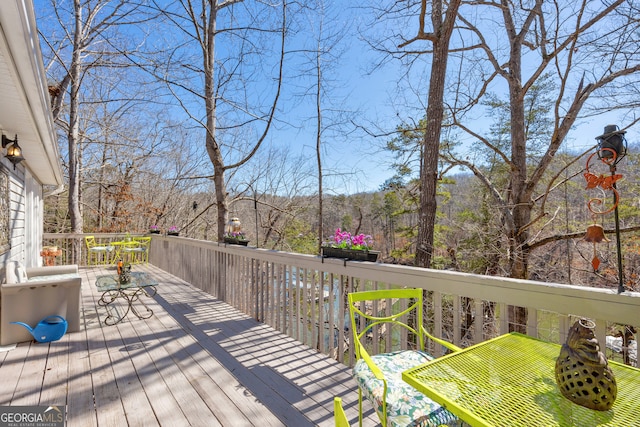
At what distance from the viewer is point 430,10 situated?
4.86 m

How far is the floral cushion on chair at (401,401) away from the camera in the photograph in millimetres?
1286

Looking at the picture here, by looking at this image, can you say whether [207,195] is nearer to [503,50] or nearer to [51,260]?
[51,260]

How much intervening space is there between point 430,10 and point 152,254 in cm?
813

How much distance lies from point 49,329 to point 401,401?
143 inches

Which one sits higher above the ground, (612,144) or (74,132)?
(74,132)

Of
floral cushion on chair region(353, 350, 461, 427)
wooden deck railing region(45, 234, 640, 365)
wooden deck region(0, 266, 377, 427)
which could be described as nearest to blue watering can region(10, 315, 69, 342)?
wooden deck region(0, 266, 377, 427)

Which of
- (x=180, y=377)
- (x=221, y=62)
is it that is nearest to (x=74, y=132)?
(x=221, y=62)

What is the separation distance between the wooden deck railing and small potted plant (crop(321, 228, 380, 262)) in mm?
72

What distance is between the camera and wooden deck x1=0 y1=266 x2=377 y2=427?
2.00 metres

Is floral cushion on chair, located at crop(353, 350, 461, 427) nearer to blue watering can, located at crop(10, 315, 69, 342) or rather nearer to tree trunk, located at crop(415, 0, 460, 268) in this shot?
tree trunk, located at crop(415, 0, 460, 268)

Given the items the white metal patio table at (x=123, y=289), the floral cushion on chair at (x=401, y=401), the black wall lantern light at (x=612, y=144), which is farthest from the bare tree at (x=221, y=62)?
the black wall lantern light at (x=612, y=144)

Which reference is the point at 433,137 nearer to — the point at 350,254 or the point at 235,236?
the point at 350,254

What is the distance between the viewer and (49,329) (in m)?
3.20

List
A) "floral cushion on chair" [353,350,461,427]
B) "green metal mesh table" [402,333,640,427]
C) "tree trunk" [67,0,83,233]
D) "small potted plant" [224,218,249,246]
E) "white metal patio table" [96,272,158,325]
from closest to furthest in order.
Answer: "green metal mesh table" [402,333,640,427], "floral cushion on chair" [353,350,461,427], "white metal patio table" [96,272,158,325], "small potted plant" [224,218,249,246], "tree trunk" [67,0,83,233]
